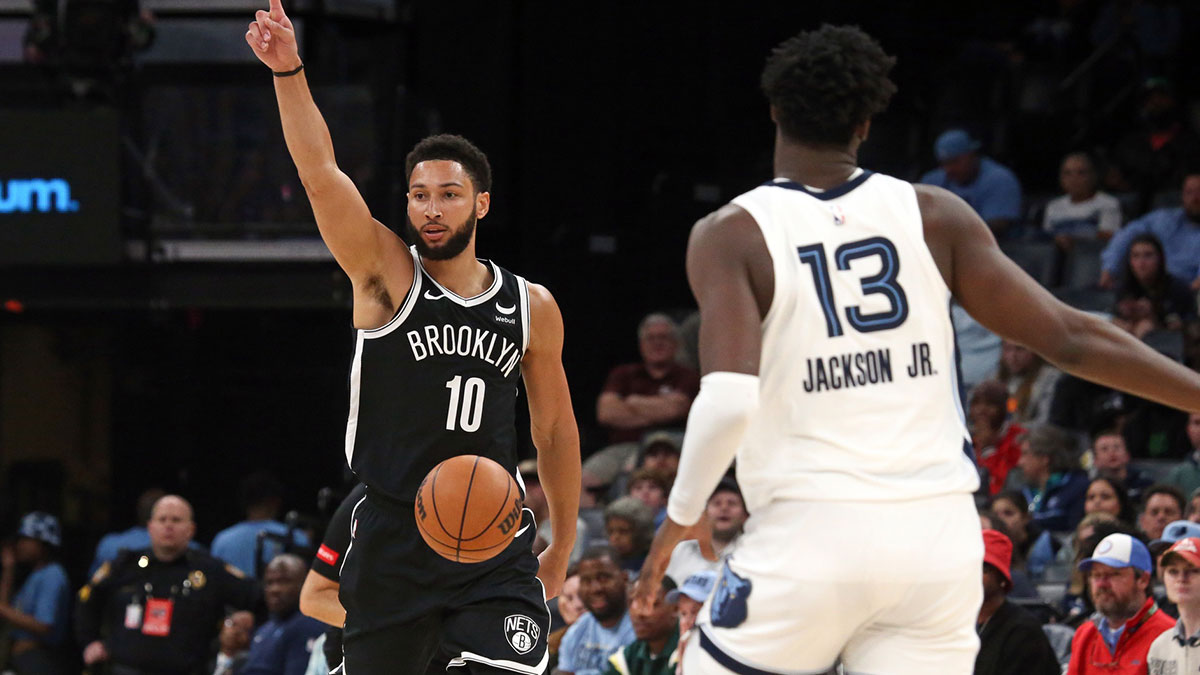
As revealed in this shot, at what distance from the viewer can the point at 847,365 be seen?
11.2ft

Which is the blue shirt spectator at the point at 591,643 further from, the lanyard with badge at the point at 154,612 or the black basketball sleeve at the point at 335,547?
the lanyard with badge at the point at 154,612

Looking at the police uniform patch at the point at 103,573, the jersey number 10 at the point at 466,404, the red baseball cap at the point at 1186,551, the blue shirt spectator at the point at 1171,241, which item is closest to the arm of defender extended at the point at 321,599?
the jersey number 10 at the point at 466,404

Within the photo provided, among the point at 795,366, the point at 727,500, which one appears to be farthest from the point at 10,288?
the point at 795,366

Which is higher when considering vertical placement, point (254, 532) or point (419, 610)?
point (419, 610)

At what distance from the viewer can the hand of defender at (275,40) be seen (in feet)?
15.0

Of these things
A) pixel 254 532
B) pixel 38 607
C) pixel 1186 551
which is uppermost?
pixel 1186 551

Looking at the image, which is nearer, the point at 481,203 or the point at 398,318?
the point at 398,318

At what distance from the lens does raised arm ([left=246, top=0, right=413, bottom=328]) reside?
15.2 ft

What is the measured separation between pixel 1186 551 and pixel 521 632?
10.0ft

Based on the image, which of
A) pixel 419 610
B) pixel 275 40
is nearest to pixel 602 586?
pixel 419 610

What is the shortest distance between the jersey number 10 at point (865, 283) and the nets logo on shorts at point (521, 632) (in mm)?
1897

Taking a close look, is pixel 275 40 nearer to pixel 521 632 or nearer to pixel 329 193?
pixel 329 193

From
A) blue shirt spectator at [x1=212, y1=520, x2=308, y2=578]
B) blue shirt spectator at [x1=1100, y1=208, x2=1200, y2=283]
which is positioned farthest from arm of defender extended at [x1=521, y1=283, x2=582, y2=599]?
blue shirt spectator at [x1=1100, y1=208, x2=1200, y2=283]

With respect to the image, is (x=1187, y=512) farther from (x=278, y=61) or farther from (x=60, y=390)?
(x=60, y=390)
